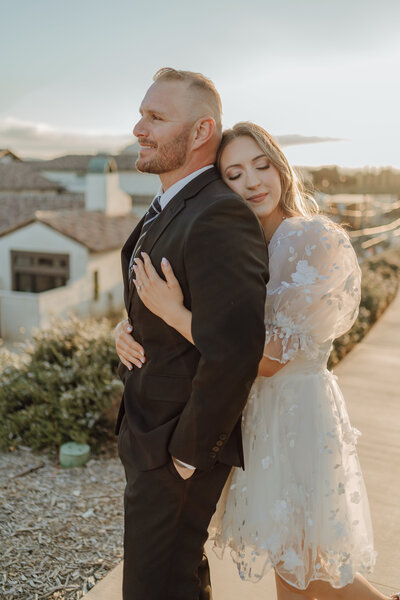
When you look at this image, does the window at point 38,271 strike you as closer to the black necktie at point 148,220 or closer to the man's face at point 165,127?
the black necktie at point 148,220

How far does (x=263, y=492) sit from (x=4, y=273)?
89.1 feet

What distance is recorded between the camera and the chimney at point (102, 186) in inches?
1219

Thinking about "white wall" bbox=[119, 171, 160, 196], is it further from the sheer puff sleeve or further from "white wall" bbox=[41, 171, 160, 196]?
the sheer puff sleeve

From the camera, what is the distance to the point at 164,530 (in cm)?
204

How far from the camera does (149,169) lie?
2.19 m

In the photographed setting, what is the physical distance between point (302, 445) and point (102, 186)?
3002cm

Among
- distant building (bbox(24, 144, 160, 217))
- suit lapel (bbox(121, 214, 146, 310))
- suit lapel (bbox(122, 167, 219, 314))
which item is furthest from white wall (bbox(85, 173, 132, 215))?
suit lapel (bbox(122, 167, 219, 314))

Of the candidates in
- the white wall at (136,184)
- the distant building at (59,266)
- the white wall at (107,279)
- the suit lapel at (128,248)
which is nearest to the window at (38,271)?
the distant building at (59,266)

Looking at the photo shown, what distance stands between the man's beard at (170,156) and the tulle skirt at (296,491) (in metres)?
0.92

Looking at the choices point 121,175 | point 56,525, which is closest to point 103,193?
point 121,175

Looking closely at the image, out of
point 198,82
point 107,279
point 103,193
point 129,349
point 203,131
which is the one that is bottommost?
point 107,279

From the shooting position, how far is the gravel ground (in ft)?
10.2

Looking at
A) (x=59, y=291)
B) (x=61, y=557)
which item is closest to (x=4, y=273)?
(x=59, y=291)

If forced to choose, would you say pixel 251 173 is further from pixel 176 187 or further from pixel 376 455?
pixel 376 455
